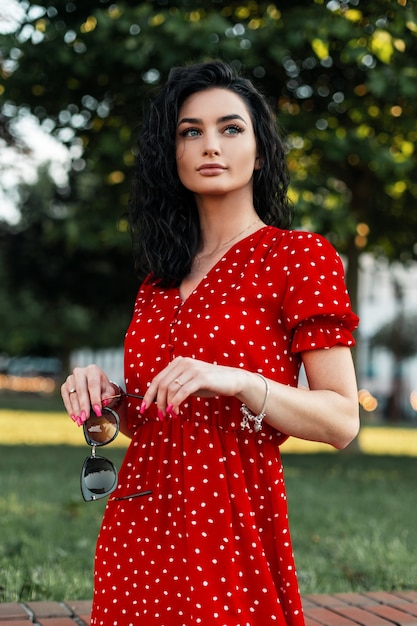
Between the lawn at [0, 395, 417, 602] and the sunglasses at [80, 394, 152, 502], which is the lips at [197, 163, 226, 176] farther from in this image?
the lawn at [0, 395, 417, 602]

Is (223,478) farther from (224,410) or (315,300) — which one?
(315,300)

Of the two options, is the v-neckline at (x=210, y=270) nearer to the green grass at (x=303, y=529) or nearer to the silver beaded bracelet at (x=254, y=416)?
the silver beaded bracelet at (x=254, y=416)

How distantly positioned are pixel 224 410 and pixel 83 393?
33cm

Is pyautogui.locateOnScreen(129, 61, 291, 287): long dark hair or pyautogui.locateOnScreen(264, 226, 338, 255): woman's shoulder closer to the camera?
pyautogui.locateOnScreen(264, 226, 338, 255): woman's shoulder

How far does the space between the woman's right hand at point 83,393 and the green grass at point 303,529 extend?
7.66ft

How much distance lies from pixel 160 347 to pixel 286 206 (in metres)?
0.66

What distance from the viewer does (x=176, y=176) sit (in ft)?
8.63

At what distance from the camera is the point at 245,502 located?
2.17 m

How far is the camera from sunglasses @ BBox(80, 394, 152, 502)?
2.26m

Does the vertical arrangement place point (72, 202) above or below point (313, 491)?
above

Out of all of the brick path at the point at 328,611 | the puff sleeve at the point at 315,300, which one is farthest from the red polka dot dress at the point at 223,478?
the brick path at the point at 328,611

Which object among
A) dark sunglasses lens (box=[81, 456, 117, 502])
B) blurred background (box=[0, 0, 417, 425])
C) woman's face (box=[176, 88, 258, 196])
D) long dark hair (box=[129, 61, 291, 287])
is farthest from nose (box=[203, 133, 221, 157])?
blurred background (box=[0, 0, 417, 425])

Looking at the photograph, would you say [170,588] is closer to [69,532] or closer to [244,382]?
[244,382]

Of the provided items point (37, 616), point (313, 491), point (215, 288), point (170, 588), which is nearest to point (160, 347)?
point (215, 288)
